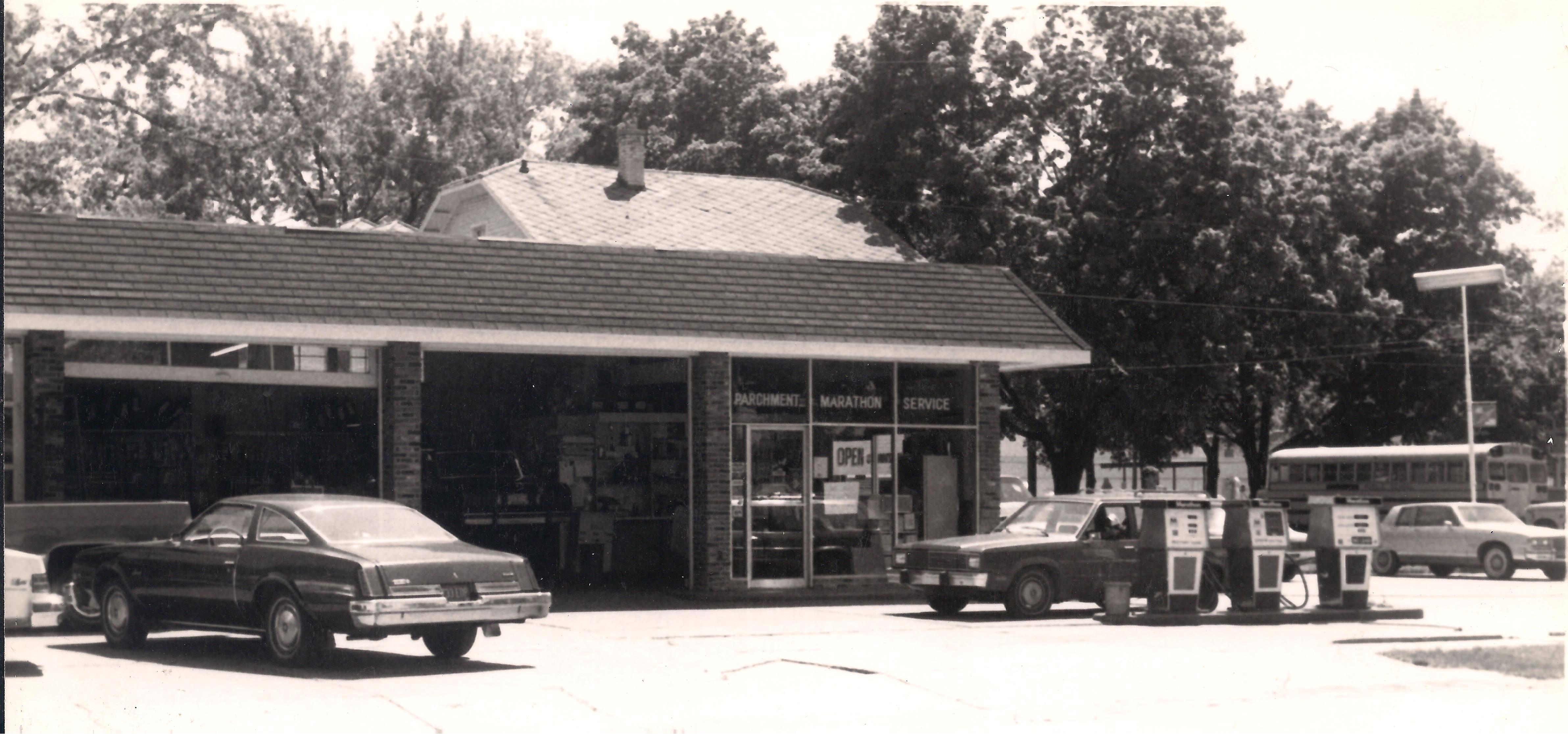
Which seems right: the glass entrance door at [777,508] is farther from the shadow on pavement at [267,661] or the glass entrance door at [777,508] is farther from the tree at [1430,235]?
the tree at [1430,235]

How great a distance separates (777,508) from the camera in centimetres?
2225

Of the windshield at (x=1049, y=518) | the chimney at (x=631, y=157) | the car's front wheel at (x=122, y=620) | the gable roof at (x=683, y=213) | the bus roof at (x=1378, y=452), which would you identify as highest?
the chimney at (x=631, y=157)

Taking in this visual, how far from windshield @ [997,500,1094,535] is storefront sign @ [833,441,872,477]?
2448 millimetres

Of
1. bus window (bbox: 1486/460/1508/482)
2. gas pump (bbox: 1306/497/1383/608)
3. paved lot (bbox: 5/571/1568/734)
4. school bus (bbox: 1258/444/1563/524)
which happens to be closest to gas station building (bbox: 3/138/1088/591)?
paved lot (bbox: 5/571/1568/734)

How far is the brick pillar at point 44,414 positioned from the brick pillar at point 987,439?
12.0m

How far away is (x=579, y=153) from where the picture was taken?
1895 inches

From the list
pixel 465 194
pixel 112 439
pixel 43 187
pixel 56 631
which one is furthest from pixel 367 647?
pixel 43 187

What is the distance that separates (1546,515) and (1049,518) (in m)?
23.2

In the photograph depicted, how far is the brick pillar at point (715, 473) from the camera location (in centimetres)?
2153

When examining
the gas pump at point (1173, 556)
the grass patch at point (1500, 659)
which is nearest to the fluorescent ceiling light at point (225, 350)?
the gas pump at point (1173, 556)

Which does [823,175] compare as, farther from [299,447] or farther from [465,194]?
[299,447]

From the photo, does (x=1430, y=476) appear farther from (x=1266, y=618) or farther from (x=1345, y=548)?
(x=1266, y=618)

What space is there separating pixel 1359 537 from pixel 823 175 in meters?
20.9

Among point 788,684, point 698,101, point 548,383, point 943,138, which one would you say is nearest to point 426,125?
point 698,101
